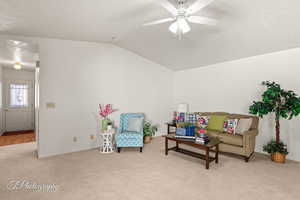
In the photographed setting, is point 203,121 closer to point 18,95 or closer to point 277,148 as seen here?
point 277,148

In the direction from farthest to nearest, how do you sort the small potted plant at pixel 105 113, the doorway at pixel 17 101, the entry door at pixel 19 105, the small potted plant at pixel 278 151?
the entry door at pixel 19 105 → the doorway at pixel 17 101 → the small potted plant at pixel 105 113 → the small potted plant at pixel 278 151

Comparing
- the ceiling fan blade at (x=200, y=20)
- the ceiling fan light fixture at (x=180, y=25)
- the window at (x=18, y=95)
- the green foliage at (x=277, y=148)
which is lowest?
the green foliage at (x=277, y=148)

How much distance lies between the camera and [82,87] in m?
4.04

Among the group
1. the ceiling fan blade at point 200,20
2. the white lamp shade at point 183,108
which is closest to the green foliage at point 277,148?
the white lamp shade at point 183,108

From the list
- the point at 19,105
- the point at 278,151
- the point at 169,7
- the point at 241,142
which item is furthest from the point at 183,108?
the point at 19,105

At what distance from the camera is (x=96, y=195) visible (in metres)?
2.10

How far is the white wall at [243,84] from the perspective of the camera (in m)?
3.37

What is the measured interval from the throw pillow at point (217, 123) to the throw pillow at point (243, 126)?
1.24 ft

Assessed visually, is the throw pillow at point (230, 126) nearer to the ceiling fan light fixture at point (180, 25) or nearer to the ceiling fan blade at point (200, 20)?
the ceiling fan blade at point (200, 20)

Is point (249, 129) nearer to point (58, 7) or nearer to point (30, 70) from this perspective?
point (58, 7)

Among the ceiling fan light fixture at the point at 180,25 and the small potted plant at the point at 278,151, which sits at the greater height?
the ceiling fan light fixture at the point at 180,25

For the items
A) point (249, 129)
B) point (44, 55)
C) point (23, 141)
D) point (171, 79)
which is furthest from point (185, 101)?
point (23, 141)

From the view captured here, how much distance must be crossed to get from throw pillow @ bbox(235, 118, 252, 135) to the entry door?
24.2 ft

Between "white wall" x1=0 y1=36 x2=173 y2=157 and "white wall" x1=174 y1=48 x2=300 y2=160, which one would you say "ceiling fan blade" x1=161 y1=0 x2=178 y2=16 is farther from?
"white wall" x1=174 y1=48 x2=300 y2=160
